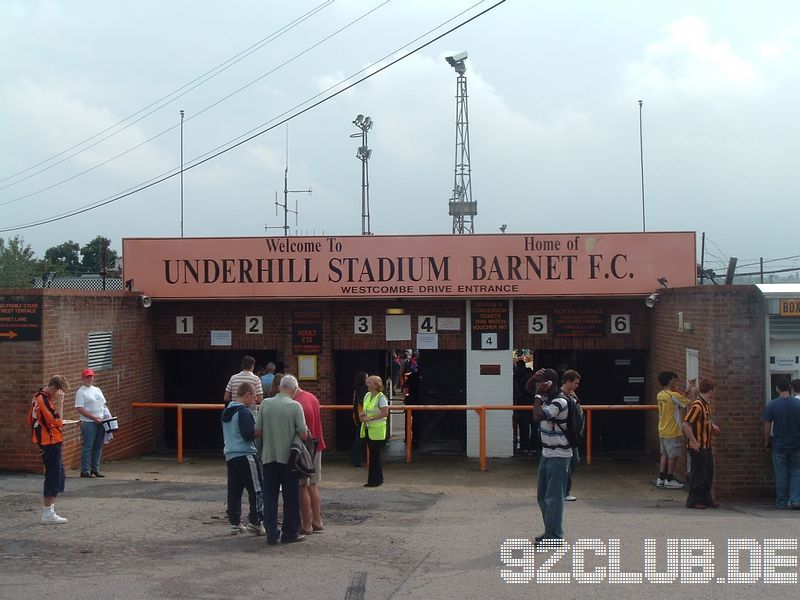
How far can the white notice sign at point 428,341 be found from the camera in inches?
614

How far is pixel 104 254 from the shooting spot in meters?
16.3

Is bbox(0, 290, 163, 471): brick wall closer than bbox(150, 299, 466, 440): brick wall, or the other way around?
bbox(0, 290, 163, 471): brick wall

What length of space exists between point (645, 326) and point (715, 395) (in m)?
4.42

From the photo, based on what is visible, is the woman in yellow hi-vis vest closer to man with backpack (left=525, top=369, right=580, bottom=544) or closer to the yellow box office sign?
man with backpack (left=525, top=369, right=580, bottom=544)

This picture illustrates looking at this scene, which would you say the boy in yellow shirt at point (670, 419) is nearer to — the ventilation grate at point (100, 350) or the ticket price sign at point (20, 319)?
the ventilation grate at point (100, 350)

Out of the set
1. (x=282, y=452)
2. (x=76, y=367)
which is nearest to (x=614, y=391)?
(x=282, y=452)

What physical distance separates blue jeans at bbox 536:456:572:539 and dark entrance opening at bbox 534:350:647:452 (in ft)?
25.7

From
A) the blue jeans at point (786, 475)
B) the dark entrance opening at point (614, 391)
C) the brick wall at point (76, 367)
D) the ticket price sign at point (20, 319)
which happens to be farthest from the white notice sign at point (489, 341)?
the ticket price sign at point (20, 319)

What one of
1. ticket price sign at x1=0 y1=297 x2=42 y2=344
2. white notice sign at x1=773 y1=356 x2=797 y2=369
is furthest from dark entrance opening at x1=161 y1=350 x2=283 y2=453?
white notice sign at x1=773 y1=356 x2=797 y2=369

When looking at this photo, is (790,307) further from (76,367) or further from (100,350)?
(100,350)

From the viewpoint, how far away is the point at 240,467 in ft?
28.7

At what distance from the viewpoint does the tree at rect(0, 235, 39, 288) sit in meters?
42.8

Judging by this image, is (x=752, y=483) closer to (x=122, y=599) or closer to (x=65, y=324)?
(x=122, y=599)

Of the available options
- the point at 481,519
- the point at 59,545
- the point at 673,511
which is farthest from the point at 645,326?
the point at 59,545
